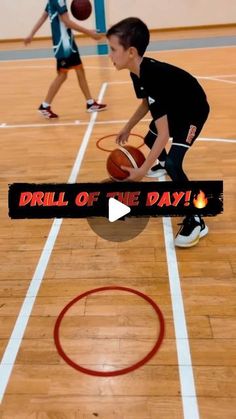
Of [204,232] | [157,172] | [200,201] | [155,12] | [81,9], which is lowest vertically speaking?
[155,12]

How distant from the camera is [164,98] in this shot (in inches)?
104

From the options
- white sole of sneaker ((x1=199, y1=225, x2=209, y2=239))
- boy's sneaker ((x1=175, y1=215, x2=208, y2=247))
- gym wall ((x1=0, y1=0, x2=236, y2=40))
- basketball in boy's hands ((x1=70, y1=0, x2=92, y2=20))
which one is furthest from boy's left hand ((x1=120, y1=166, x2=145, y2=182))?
gym wall ((x1=0, y1=0, x2=236, y2=40))

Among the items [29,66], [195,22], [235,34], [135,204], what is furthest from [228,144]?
[195,22]

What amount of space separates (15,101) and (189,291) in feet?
17.8

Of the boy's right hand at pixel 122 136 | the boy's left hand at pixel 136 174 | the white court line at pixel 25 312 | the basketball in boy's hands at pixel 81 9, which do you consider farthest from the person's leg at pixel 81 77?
the boy's left hand at pixel 136 174

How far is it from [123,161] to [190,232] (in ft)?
2.60

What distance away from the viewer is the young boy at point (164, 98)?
2518 millimetres

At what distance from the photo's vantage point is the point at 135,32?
8.14 ft

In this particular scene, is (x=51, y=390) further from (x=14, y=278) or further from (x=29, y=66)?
(x=29, y=66)

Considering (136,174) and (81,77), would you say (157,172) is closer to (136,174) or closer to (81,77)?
(136,174)

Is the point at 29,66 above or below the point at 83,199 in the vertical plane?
below

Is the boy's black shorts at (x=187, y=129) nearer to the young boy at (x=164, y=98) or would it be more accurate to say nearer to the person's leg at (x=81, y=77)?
the young boy at (x=164, y=98)

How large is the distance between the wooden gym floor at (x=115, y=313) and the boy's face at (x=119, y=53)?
1.30 m

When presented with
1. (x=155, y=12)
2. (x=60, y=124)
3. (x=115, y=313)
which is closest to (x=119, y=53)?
(x=115, y=313)
